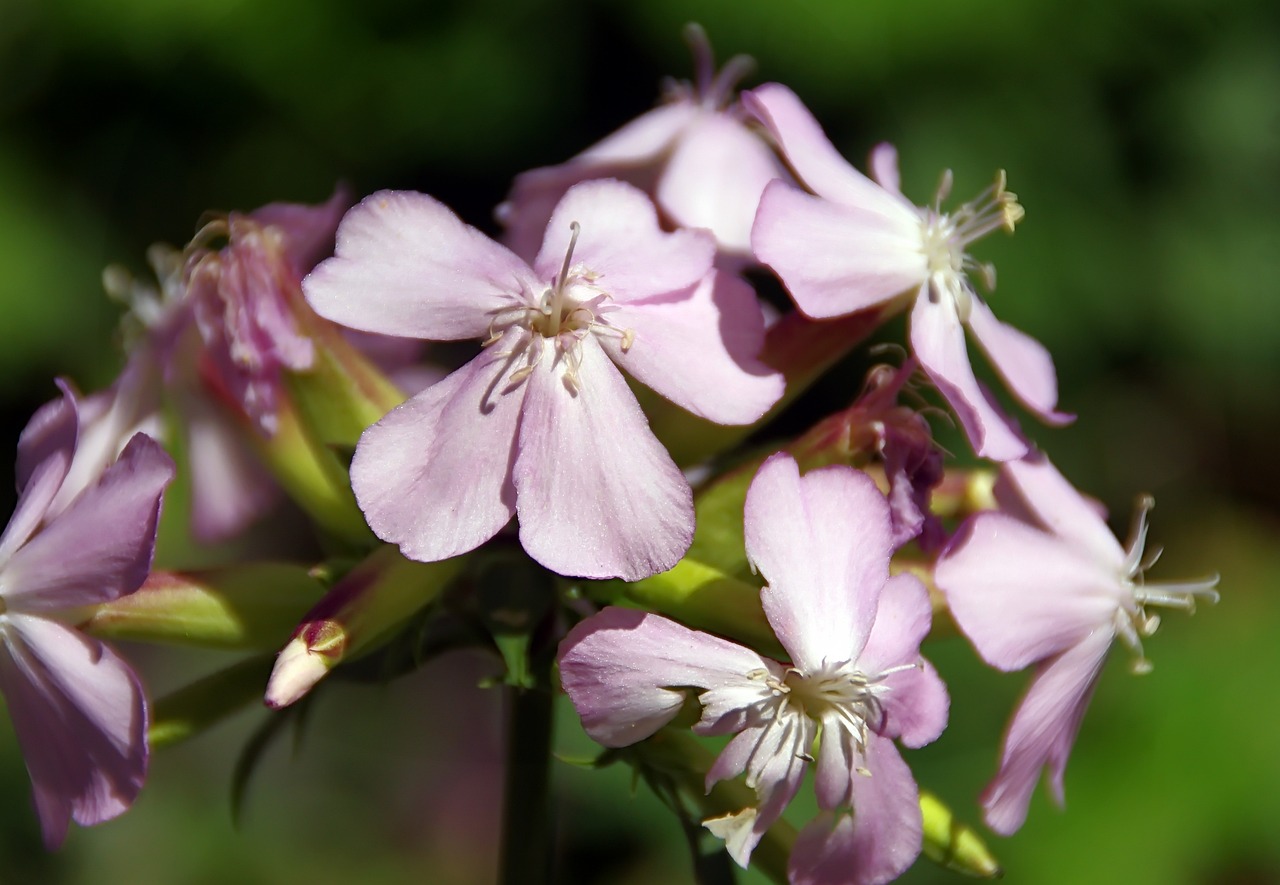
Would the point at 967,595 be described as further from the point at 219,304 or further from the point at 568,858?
the point at 568,858

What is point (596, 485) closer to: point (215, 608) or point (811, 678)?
point (811, 678)

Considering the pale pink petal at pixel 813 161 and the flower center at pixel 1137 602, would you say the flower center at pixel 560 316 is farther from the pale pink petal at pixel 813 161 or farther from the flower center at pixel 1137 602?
the flower center at pixel 1137 602

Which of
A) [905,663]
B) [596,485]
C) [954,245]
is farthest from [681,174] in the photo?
[905,663]

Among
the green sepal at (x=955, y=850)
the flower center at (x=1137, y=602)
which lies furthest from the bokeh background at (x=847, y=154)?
the green sepal at (x=955, y=850)

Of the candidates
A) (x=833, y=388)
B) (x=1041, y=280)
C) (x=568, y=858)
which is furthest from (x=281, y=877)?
(x=1041, y=280)

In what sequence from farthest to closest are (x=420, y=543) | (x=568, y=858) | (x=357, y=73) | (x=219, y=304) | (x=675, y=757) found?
(x=357, y=73) → (x=568, y=858) → (x=219, y=304) → (x=675, y=757) → (x=420, y=543)

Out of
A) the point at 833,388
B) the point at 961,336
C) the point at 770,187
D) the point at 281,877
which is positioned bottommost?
the point at 281,877
